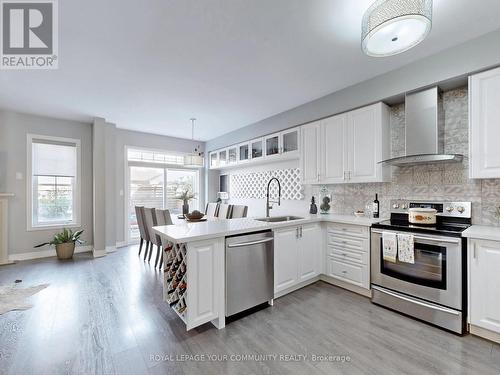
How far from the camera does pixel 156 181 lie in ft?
17.9

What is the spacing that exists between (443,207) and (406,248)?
2.40ft

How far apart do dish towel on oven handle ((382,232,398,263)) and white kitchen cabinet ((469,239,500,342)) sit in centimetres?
54

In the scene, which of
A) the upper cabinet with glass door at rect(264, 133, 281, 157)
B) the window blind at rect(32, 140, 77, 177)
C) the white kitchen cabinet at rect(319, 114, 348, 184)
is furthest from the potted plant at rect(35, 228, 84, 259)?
the white kitchen cabinet at rect(319, 114, 348, 184)

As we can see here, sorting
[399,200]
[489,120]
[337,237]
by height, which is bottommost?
[337,237]

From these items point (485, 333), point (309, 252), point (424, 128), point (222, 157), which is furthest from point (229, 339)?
point (222, 157)

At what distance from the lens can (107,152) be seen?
177 inches

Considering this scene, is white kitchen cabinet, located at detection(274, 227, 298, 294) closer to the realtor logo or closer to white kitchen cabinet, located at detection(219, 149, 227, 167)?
the realtor logo

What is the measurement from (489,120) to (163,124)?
185 inches

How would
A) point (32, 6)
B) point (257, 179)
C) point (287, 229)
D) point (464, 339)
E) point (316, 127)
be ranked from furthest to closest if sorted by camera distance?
1. point (257, 179)
2. point (316, 127)
3. point (287, 229)
4. point (464, 339)
5. point (32, 6)

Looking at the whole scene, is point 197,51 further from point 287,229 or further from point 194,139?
point 194,139

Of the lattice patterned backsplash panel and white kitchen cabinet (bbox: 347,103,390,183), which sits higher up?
white kitchen cabinet (bbox: 347,103,390,183)

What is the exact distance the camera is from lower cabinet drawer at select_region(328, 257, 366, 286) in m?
2.63

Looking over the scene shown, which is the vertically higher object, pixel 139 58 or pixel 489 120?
pixel 139 58

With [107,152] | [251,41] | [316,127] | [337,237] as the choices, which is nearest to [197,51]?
[251,41]
